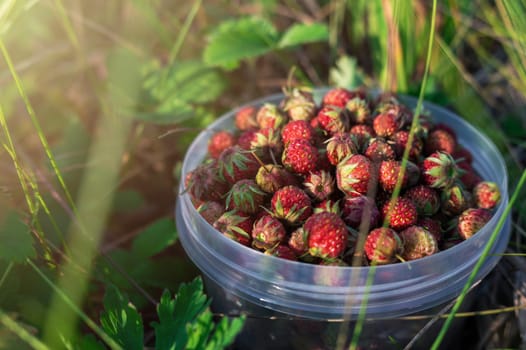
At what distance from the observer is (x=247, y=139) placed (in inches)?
49.7

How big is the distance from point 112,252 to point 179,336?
0.50 m

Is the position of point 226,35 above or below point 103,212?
above

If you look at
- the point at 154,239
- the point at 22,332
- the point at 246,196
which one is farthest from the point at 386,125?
the point at 22,332

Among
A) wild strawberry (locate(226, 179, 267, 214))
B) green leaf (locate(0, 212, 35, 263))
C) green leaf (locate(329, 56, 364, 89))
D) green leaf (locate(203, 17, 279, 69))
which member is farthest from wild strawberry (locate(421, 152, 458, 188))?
green leaf (locate(0, 212, 35, 263))

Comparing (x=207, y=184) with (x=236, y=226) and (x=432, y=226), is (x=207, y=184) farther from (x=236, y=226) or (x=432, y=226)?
(x=432, y=226)

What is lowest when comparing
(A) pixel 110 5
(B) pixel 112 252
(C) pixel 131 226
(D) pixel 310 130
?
(C) pixel 131 226

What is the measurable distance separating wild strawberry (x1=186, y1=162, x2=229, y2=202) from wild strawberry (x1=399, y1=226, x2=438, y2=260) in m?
0.39

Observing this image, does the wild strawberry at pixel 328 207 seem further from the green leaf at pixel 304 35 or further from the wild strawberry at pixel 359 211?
the green leaf at pixel 304 35

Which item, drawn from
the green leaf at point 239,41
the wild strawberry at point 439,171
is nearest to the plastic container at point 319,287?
the wild strawberry at point 439,171

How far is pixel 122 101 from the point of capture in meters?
1.70

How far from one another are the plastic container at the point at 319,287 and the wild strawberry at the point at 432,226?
0.06 metres

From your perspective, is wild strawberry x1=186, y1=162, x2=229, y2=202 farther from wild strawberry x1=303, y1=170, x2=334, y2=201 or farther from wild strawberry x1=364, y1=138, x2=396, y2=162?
wild strawberry x1=364, y1=138, x2=396, y2=162

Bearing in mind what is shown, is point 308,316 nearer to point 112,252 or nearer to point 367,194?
point 367,194

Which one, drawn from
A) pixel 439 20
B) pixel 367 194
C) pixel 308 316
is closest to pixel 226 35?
pixel 439 20
